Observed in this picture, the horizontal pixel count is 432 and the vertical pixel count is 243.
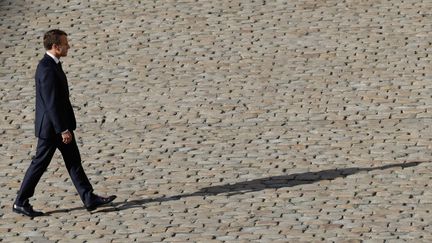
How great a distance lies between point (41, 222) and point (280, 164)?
267cm

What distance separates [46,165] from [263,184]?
2.14m

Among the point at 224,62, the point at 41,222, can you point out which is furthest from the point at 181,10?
the point at 41,222

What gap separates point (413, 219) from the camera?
13.9m

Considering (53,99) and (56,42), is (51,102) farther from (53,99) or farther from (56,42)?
(56,42)

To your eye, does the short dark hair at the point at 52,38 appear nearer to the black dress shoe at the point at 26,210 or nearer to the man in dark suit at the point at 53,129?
the man in dark suit at the point at 53,129

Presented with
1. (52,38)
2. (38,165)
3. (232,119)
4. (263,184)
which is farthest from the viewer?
(232,119)

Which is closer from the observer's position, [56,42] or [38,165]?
[56,42]

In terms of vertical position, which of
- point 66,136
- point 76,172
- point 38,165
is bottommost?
point 76,172

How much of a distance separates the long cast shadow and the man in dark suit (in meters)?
0.24

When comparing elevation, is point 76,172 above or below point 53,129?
below

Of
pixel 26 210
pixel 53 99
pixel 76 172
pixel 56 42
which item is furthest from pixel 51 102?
pixel 26 210

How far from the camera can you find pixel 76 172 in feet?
47.5

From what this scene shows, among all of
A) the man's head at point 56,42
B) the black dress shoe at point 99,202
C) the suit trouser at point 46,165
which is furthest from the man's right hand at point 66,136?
the man's head at point 56,42

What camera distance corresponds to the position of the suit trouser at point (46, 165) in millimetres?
14414
